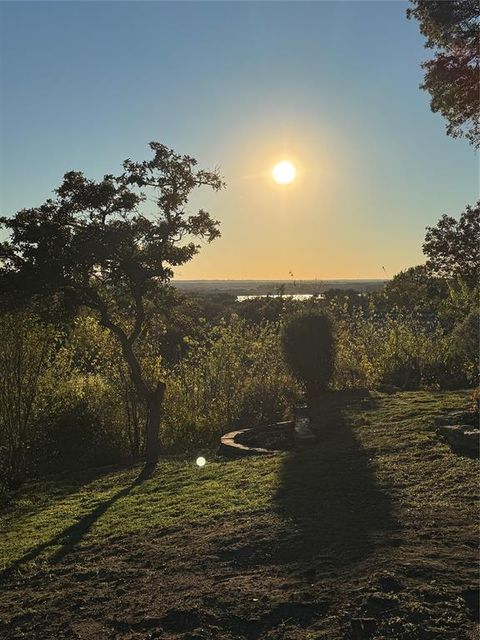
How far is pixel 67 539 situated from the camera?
543cm

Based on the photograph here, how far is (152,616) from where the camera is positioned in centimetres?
344

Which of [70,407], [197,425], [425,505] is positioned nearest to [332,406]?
[197,425]

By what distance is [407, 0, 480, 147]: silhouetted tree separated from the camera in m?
7.02

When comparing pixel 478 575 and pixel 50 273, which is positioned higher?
pixel 50 273

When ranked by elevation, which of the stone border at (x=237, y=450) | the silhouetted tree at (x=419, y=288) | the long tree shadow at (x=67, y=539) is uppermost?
the silhouetted tree at (x=419, y=288)

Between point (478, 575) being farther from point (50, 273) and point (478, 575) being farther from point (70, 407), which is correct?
point (70, 407)

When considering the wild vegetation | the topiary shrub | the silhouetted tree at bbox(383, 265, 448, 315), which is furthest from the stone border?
the silhouetted tree at bbox(383, 265, 448, 315)

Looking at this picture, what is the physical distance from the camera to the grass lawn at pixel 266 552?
315cm

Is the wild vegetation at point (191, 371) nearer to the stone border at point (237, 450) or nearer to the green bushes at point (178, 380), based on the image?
the green bushes at point (178, 380)

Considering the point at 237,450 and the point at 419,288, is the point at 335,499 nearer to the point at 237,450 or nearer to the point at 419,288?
the point at 237,450

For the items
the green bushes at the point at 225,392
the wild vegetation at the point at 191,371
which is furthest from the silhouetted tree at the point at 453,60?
the green bushes at the point at 225,392

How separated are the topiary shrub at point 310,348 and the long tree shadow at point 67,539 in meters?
5.23

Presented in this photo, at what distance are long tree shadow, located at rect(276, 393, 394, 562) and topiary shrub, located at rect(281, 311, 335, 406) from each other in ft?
11.6

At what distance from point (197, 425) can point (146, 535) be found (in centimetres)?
553
